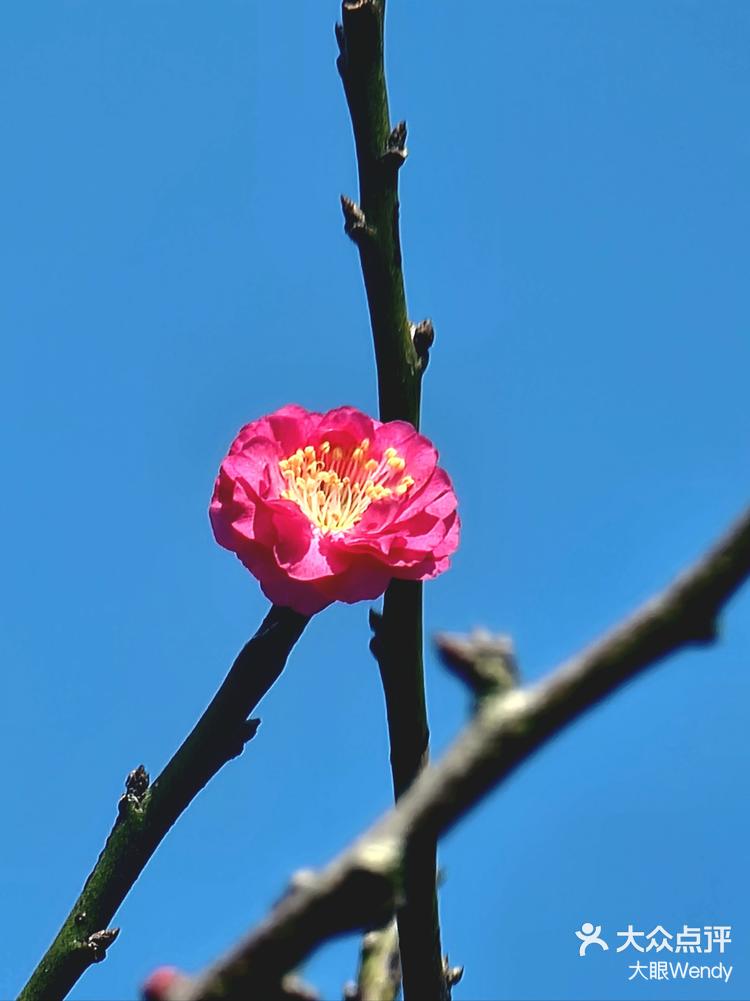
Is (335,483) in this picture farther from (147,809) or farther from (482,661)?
(482,661)

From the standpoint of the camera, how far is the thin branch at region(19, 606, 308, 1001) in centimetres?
151

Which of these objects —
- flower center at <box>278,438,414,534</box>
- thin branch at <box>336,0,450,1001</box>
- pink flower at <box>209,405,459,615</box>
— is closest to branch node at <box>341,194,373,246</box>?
thin branch at <box>336,0,450,1001</box>

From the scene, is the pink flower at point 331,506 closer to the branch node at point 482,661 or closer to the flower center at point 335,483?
the flower center at point 335,483

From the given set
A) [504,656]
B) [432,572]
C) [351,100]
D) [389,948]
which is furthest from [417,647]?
[504,656]

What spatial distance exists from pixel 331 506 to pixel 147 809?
561 mm

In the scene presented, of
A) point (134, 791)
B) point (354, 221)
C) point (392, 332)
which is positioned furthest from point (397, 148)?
point (134, 791)

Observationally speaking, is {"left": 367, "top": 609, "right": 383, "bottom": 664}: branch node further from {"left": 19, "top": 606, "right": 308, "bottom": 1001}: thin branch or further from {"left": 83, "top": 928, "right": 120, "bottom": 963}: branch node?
{"left": 83, "top": 928, "right": 120, "bottom": 963}: branch node

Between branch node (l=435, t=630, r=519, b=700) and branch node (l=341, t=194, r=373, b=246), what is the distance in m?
0.91

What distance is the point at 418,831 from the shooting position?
492mm

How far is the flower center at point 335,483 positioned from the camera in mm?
1847

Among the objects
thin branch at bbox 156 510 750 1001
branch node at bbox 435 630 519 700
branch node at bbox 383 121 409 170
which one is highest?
branch node at bbox 383 121 409 170

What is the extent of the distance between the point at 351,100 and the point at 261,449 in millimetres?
617

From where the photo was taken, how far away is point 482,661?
552 mm

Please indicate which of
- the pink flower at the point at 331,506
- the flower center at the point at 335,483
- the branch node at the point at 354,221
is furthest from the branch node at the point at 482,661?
the flower center at the point at 335,483
